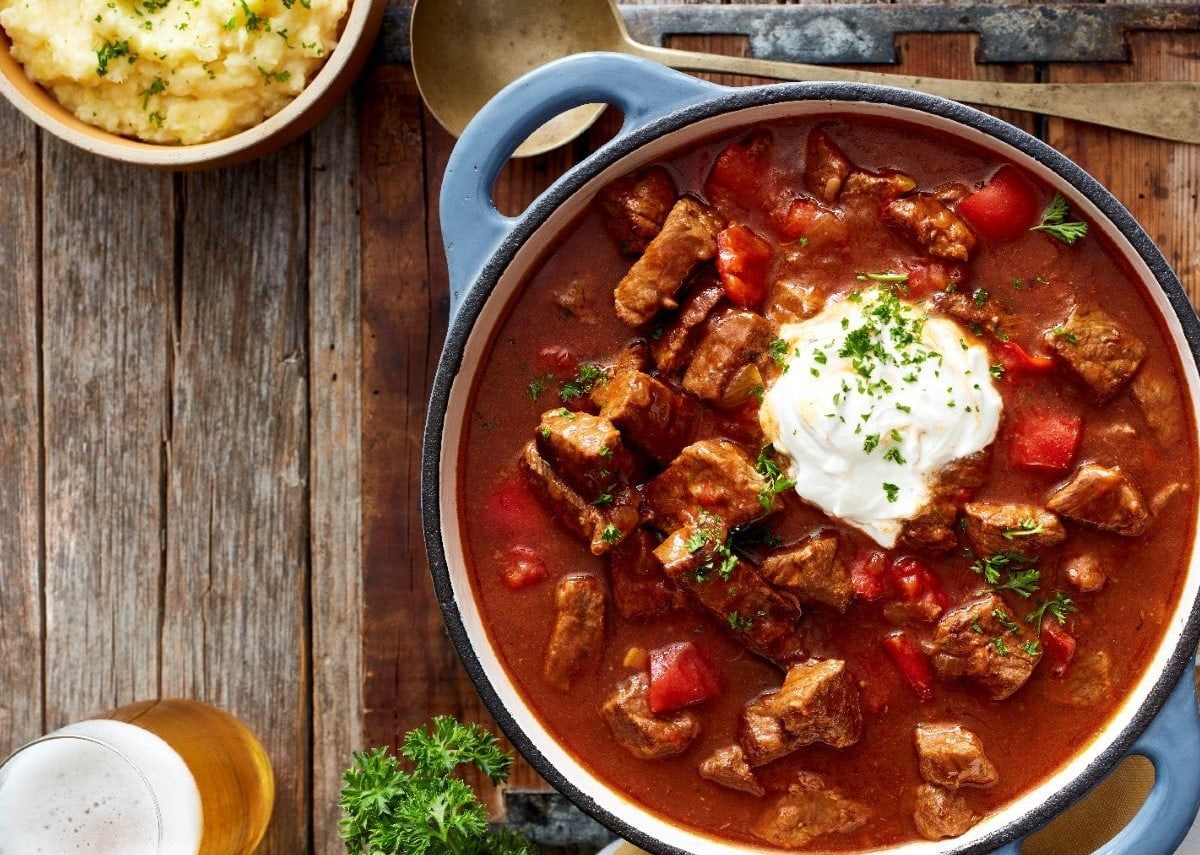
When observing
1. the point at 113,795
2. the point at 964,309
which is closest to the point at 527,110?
the point at 964,309

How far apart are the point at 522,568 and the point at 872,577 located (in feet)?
3.55

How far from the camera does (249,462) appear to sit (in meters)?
4.68

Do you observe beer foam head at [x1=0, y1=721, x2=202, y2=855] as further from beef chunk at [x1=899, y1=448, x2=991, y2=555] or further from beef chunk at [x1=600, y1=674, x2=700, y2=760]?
beef chunk at [x1=899, y1=448, x2=991, y2=555]

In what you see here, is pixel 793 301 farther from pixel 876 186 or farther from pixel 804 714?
pixel 804 714

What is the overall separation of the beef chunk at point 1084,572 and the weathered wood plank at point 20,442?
363 cm

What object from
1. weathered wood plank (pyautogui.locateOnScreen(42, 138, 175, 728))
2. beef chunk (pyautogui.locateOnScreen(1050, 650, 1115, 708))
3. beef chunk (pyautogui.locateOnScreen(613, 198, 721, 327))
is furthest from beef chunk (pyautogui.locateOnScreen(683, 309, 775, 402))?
weathered wood plank (pyautogui.locateOnScreen(42, 138, 175, 728))

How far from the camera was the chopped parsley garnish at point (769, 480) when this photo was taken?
12.5 feet

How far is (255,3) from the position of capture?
13.4 feet

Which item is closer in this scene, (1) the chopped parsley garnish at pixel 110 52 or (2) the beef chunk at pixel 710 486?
(2) the beef chunk at pixel 710 486

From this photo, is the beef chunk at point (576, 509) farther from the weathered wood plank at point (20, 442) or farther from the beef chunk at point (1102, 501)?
the weathered wood plank at point (20, 442)

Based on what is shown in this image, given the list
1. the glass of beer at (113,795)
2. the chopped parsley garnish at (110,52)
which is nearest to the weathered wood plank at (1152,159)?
the chopped parsley garnish at (110,52)

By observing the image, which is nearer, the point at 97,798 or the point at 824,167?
the point at 824,167

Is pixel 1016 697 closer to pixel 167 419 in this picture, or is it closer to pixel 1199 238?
pixel 1199 238

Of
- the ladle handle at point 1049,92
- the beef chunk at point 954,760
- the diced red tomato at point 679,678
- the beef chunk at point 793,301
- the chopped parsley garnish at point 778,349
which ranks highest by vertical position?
the ladle handle at point 1049,92
